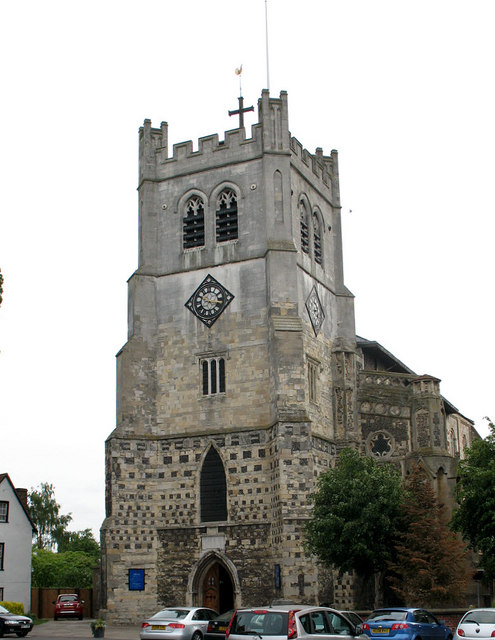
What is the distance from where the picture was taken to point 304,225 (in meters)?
42.7

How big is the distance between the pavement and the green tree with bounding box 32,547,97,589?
35.7m

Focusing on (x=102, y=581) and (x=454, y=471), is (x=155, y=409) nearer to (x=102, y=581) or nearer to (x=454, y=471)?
(x=102, y=581)

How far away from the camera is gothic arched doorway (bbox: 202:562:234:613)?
3725 centimetres

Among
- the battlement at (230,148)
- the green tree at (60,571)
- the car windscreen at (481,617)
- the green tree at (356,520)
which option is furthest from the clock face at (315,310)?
the green tree at (60,571)

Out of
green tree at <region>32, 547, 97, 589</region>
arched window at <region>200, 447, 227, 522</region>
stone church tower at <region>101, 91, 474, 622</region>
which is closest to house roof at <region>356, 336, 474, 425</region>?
stone church tower at <region>101, 91, 474, 622</region>

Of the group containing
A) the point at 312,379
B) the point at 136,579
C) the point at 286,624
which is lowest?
the point at 286,624

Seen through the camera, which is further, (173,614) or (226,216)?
(226,216)

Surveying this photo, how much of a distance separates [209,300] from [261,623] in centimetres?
2521

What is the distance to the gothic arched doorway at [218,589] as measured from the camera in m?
37.2

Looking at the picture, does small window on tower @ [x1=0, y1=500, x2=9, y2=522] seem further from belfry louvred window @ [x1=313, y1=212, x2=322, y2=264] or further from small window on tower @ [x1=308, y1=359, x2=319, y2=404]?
belfry louvred window @ [x1=313, y1=212, x2=322, y2=264]

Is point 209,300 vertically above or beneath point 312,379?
above

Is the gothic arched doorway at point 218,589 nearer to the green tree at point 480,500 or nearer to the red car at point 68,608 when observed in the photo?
the red car at point 68,608

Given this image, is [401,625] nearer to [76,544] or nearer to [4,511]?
[4,511]

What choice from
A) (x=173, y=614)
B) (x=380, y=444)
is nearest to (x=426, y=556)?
(x=173, y=614)
